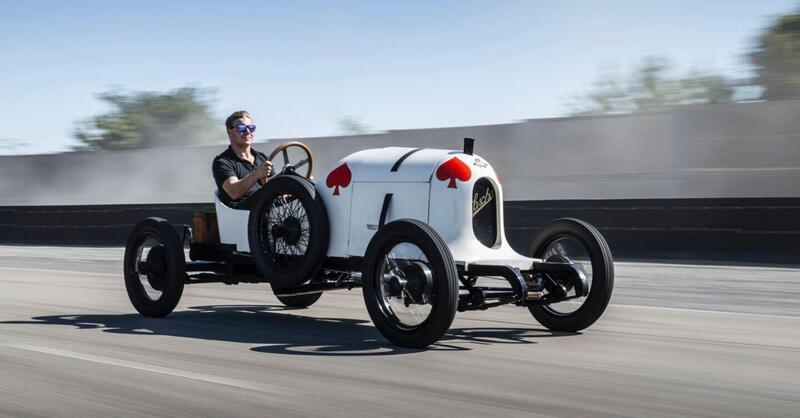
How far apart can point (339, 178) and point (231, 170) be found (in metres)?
1.33

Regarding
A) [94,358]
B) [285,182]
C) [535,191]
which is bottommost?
[94,358]

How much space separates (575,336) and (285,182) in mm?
2389

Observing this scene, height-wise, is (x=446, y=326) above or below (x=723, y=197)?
below

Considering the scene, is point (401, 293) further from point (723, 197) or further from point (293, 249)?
point (723, 197)

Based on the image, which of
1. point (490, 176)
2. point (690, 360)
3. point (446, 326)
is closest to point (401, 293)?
point (446, 326)

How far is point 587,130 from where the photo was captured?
16.8 m

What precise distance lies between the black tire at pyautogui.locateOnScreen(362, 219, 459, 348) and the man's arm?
1.56 metres

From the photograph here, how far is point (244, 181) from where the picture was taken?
26.5 ft

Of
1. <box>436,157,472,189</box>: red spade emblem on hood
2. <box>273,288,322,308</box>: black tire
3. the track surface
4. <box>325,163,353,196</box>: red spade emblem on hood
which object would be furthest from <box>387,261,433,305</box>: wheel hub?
<box>273,288,322,308</box>: black tire

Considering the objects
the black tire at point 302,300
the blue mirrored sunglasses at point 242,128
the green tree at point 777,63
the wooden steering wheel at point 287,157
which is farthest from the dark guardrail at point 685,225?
the blue mirrored sunglasses at point 242,128

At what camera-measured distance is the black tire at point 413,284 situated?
6234mm

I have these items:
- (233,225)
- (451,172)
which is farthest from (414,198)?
(233,225)

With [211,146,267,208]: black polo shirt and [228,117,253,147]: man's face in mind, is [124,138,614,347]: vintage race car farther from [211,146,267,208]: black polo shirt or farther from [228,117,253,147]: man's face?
[228,117,253,147]: man's face

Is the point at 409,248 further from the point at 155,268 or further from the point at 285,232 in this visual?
the point at 155,268
